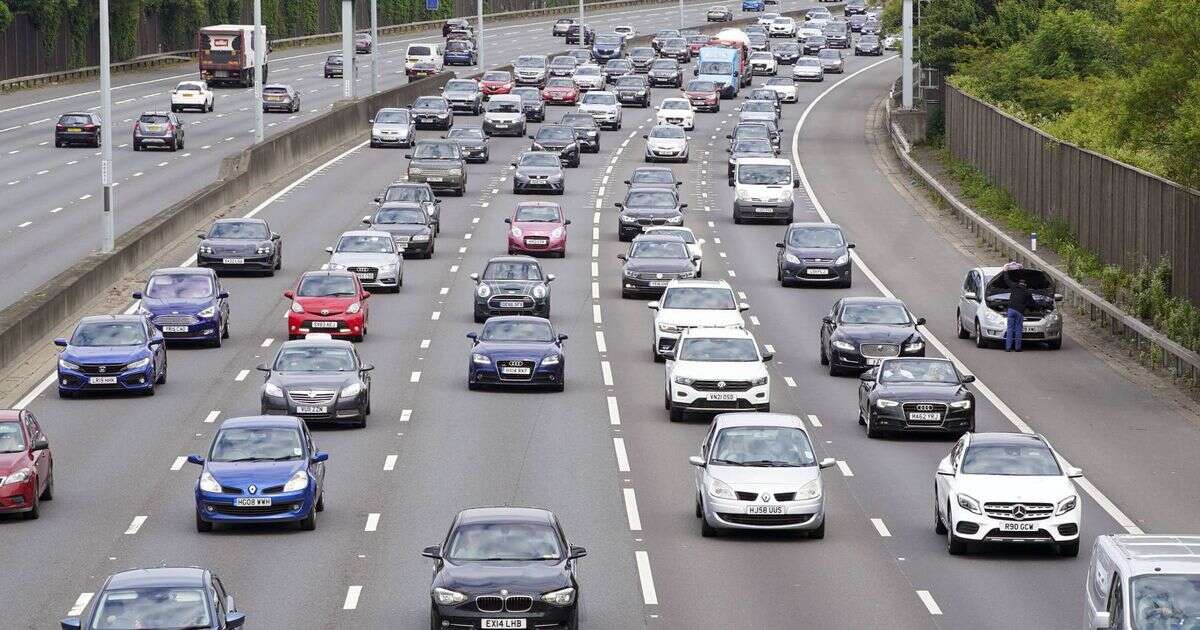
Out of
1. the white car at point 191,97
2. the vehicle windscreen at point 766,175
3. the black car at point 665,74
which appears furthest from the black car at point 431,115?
the black car at point 665,74

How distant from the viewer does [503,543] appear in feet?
67.3

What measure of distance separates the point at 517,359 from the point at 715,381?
169 inches

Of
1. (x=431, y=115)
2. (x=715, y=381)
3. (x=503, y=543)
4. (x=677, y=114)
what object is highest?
(x=431, y=115)

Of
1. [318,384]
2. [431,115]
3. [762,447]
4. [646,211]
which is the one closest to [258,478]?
[762,447]

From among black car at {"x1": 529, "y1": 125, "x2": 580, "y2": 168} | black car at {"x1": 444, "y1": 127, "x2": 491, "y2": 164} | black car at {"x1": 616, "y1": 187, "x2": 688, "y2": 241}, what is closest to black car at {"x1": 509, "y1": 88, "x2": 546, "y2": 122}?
black car at {"x1": 529, "y1": 125, "x2": 580, "y2": 168}

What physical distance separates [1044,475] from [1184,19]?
54.0 feet

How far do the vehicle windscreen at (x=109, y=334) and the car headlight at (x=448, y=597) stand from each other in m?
18.1

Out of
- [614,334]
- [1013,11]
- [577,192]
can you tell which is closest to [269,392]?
[614,334]

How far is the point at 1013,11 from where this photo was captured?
84.3 meters

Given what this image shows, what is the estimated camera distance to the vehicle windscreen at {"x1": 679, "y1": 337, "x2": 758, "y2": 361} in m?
34.8

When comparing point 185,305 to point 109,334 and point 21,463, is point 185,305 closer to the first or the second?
point 109,334

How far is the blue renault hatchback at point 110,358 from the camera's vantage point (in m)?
35.8

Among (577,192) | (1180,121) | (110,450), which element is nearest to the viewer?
(110,450)

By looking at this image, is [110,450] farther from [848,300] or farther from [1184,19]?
[1184,19]
